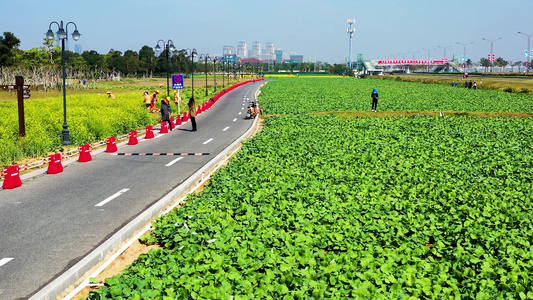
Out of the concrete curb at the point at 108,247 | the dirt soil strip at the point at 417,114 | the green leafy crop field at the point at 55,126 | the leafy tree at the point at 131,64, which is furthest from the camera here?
the leafy tree at the point at 131,64

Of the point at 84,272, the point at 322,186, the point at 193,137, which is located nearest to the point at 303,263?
the point at 84,272

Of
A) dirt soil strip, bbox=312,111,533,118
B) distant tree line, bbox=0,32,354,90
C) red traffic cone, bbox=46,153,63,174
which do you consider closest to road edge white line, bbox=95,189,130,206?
red traffic cone, bbox=46,153,63,174

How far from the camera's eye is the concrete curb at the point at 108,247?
7.09 metres

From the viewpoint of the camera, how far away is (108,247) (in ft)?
28.9

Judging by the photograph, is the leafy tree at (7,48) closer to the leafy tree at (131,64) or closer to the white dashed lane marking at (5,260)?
the leafy tree at (131,64)

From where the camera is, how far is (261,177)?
13.5 metres

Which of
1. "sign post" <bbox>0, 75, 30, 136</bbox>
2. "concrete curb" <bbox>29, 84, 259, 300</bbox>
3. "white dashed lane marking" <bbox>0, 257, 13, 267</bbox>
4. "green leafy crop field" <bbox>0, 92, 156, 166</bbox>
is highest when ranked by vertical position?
"sign post" <bbox>0, 75, 30, 136</bbox>

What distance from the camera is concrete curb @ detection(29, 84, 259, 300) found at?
7090 millimetres

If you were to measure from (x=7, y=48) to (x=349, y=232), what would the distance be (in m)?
90.5

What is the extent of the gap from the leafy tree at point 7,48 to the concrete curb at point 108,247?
269 ft

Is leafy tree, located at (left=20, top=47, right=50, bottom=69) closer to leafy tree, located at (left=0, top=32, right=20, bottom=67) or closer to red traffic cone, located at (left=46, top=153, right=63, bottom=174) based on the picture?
leafy tree, located at (left=0, top=32, right=20, bottom=67)

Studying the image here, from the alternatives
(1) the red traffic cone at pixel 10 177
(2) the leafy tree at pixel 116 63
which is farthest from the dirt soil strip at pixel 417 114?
(2) the leafy tree at pixel 116 63

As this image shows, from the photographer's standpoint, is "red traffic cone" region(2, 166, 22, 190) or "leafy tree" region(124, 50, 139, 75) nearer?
"red traffic cone" region(2, 166, 22, 190)

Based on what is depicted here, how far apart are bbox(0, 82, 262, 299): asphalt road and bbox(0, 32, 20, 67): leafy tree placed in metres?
73.8
